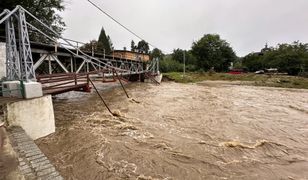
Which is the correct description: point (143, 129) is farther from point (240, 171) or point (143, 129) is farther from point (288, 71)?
point (288, 71)

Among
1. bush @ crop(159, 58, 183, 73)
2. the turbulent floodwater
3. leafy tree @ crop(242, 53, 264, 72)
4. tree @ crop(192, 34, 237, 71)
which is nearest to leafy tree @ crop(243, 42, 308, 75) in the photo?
leafy tree @ crop(242, 53, 264, 72)

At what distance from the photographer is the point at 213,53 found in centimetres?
5412

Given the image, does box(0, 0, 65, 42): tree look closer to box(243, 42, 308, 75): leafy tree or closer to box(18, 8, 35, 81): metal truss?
box(18, 8, 35, 81): metal truss

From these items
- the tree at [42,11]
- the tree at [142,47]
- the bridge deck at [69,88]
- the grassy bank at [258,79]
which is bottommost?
the grassy bank at [258,79]

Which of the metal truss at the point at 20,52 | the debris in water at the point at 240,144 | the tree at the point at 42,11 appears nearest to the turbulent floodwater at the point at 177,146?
the debris in water at the point at 240,144

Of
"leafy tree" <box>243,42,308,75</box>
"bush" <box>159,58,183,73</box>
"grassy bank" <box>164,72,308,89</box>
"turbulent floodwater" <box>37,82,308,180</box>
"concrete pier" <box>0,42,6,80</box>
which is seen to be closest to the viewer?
"turbulent floodwater" <box>37,82,308,180</box>

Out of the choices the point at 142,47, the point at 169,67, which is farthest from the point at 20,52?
the point at 142,47

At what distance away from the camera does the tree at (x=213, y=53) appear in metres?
53.9

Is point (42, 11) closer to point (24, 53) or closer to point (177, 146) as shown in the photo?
point (24, 53)

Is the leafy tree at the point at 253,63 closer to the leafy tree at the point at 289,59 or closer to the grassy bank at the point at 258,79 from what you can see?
the leafy tree at the point at 289,59

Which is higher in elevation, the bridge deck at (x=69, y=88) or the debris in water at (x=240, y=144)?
the bridge deck at (x=69, y=88)

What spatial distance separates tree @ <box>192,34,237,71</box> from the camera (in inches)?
2121

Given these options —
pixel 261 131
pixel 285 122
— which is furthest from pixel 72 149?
pixel 285 122

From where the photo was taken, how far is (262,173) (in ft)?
18.4
